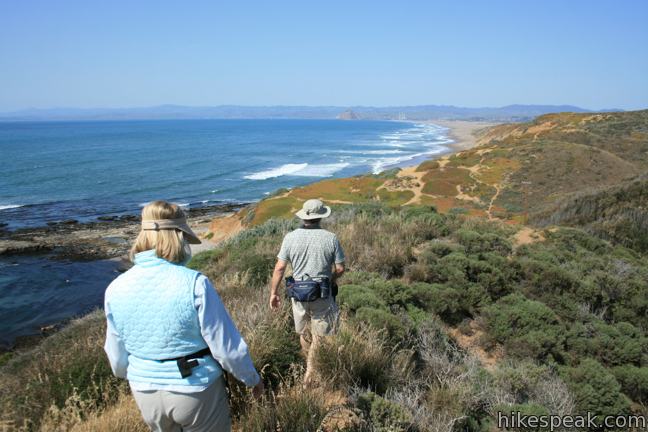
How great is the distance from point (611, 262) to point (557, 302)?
13.9ft

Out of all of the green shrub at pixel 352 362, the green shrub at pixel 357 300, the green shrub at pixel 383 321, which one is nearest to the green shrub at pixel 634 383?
the green shrub at pixel 383 321

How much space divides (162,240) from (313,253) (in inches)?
85.0

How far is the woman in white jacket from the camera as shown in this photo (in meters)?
2.10

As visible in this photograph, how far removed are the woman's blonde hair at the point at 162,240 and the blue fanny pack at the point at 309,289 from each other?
78.9 inches

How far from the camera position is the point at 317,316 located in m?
4.25

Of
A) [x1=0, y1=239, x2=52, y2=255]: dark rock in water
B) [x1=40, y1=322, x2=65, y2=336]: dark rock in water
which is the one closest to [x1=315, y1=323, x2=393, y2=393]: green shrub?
[x1=40, y1=322, x2=65, y2=336]: dark rock in water

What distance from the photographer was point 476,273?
813 cm

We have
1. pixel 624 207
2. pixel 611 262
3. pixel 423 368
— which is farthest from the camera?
pixel 624 207

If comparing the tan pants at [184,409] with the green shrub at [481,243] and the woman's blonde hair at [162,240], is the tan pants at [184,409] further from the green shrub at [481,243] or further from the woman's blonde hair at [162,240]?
the green shrub at [481,243]

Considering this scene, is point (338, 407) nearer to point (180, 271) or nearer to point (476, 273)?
point (180, 271)

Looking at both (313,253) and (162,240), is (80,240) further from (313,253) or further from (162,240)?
(162,240)

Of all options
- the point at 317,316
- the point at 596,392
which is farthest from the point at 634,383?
the point at 317,316

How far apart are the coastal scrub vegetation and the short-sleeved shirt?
595 millimetres


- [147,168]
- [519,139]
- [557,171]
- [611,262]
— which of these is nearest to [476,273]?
[611,262]
